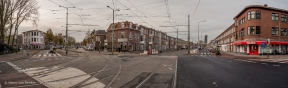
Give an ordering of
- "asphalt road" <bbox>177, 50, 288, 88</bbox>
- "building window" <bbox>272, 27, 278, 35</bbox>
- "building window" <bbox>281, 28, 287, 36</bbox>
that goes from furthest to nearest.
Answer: "building window" <bbox>281, 28, 287, 36</bbox>, "building window" <bbox>272, 27, 278, 35</bbox>, "asphalt road" <bbox>177, 50, 288, 88</bbox>

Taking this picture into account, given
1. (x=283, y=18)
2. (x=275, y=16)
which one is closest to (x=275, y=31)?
(x=275, y=16)

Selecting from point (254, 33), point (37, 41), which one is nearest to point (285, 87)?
point (254, 33)

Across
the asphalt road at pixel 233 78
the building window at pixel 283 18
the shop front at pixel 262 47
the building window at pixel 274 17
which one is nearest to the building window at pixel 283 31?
the building window at pixel 283 18

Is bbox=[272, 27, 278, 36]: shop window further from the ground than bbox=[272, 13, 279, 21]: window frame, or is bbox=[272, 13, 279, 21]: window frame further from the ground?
bbox=[272, 13, 279, 21]: window frame

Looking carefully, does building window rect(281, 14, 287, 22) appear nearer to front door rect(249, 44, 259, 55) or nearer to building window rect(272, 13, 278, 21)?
building window rect(272, 13, 278, 21)

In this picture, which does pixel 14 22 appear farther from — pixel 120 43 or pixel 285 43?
pixel 285 43

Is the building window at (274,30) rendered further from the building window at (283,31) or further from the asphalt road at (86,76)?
the asphalt road at (86,76)

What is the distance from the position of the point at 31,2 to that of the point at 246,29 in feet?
150

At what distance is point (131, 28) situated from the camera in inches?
2191

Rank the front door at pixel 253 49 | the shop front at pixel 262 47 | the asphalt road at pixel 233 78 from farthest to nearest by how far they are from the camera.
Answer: the front door at pixel 253 49
the shop front at pixel 262 47
the asphalt road at pixel 233 78

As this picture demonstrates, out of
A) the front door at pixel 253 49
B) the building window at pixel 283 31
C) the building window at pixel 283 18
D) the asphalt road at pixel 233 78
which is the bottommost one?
the asphalt road at pixel 233 78

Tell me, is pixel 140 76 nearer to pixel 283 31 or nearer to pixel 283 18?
pixel 283 31

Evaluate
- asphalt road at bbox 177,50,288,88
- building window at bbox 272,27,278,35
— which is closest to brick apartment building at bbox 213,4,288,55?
building window at bbox 272,27,278,35

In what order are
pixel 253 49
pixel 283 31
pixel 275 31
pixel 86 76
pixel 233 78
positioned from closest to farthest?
pixel 233 78 → pixel 86 76 → pixel 253 49 → pixel 275 31 → pixel 283 31
